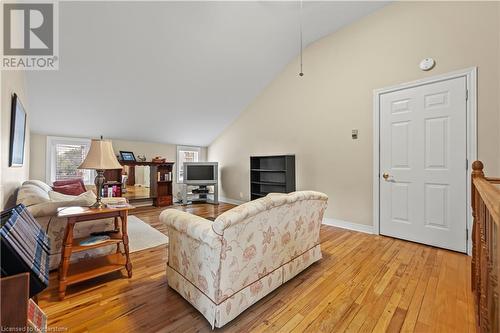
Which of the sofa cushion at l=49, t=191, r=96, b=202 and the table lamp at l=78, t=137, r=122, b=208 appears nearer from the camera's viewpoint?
the table lamp at l=78, t=137, r=122, b=208

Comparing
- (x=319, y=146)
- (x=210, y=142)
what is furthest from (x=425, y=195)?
(x=210, y=142)

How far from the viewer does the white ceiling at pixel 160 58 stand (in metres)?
2.75

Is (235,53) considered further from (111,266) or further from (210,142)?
(111,266)

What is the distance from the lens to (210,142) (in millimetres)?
6418

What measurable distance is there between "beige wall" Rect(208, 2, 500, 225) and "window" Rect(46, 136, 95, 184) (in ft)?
12.8

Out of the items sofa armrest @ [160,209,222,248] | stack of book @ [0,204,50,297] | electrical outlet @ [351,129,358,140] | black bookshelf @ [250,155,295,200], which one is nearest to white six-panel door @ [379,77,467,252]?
electrical outlet @ [351,129,358,140]

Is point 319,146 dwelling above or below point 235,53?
below

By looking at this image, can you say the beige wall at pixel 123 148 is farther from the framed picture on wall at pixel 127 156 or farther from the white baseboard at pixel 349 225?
the white baseboard at pixel 349 225

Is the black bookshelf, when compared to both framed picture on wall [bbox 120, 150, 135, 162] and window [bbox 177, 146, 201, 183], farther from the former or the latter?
framed picture on wall [bbox 120, 150, 135, 162]

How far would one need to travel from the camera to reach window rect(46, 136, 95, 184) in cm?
431

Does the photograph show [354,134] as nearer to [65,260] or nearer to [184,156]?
[65,260]

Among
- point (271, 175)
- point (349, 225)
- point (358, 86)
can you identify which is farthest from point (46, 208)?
point (358, 86)

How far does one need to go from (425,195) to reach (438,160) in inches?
18.6

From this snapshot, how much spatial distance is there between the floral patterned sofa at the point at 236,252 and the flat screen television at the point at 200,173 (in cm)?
377
